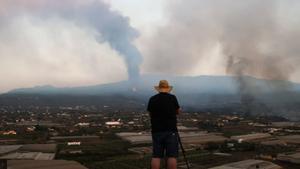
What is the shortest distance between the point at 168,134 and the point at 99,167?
90.9ft

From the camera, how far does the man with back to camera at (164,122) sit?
5.19 metres

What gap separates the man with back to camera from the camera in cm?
519

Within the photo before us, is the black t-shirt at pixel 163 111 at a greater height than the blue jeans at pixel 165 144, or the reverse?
the black t-shirt at pixel 163 111

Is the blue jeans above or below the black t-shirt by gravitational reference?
below

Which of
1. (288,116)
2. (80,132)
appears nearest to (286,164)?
(80,132)

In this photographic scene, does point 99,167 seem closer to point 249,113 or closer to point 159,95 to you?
point 159,95

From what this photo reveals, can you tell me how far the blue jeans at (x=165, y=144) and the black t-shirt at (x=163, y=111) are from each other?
0.20 ft

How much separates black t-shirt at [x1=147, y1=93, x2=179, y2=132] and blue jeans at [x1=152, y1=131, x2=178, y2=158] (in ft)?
0.20

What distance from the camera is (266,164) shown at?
31500 mm

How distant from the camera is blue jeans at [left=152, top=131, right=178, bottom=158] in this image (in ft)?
17.0

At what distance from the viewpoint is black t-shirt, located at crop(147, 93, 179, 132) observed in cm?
520

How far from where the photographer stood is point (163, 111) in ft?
17.0

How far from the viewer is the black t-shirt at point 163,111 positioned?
5.20 meters

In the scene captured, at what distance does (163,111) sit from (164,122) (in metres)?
0.13
